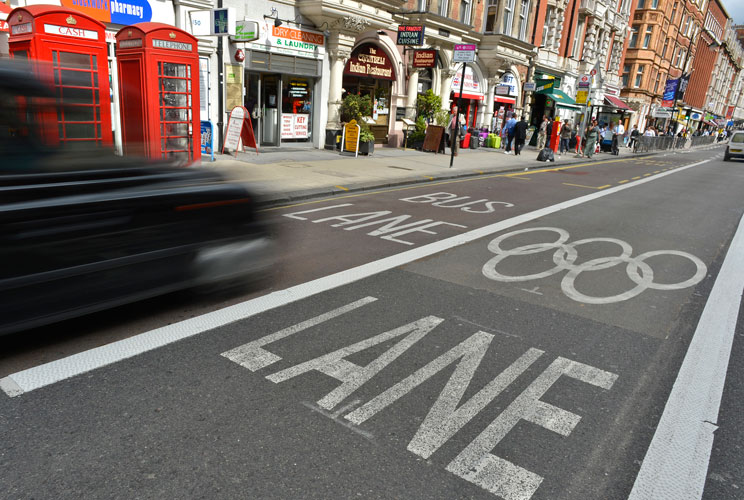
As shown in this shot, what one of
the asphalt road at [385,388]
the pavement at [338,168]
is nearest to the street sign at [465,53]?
the pavement at [338,168]

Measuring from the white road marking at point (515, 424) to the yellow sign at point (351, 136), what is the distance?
14801 mm

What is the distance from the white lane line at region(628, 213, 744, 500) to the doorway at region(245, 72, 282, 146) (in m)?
14.5

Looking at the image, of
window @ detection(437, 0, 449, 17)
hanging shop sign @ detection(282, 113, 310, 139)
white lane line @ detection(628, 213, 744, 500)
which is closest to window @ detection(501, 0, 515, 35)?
window @ detection(437, 0, 449, 17)

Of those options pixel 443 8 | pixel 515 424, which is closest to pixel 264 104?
pixel 443 8

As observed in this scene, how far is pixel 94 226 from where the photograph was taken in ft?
12.2

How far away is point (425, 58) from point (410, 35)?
1657 millimetres

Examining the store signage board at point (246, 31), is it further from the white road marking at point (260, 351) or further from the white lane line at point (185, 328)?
the white road marking at point (260, 351)

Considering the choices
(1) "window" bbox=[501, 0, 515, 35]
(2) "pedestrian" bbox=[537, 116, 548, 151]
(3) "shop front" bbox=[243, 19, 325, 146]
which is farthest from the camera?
(1) "window" bbox=[501, 0, 515, 35]

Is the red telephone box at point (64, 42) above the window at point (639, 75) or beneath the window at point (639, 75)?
beneath

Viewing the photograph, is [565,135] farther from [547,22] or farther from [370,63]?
[370,63]

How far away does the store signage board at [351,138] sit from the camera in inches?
706

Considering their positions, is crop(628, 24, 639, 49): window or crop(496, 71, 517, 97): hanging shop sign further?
crop(628, 24, 639, 49): window

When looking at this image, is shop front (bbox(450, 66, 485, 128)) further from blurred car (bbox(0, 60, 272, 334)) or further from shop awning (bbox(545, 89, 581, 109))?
blurred car (bbox(0, 60, 272, 334))

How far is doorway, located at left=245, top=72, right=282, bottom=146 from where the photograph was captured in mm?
16609
